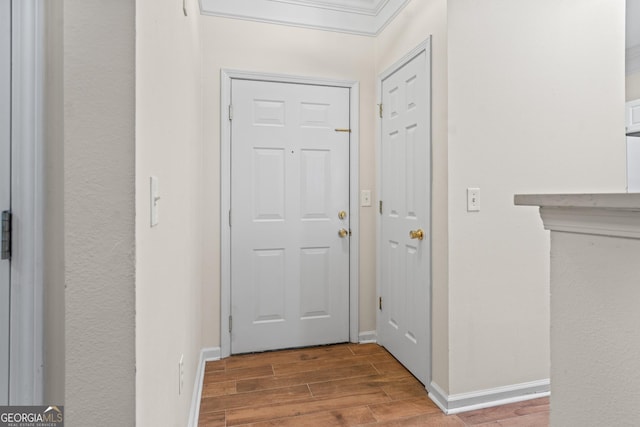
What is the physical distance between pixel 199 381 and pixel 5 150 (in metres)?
1.77

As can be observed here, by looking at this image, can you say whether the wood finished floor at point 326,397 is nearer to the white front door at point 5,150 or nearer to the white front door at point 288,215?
the white front door at point 288,215

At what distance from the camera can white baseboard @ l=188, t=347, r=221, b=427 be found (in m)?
1.71

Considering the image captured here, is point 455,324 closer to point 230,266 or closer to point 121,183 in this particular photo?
point 230,266

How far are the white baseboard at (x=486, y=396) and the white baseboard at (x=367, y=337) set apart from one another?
76cm

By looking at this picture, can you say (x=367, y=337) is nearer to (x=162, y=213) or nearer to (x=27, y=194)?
(x=162, y=213)

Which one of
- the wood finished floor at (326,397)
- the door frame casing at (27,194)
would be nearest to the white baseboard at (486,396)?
the wood finished floor at (326,397)

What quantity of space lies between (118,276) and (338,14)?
2.54 meters

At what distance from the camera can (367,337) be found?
2.73m

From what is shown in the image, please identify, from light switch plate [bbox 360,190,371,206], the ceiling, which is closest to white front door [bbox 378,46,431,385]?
light switch plate [bbox 360,190,371,206]

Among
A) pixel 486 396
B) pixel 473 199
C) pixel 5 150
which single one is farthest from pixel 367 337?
pixel 5 150

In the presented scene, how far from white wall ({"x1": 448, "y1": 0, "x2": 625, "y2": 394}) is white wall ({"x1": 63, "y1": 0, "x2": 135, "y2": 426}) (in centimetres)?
157

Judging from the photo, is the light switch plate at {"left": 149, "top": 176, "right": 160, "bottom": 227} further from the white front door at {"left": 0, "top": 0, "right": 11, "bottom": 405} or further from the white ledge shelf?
the white ledge shelf

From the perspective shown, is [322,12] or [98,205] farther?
[322,12]

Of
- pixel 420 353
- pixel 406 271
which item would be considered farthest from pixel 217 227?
pixel 420 353
